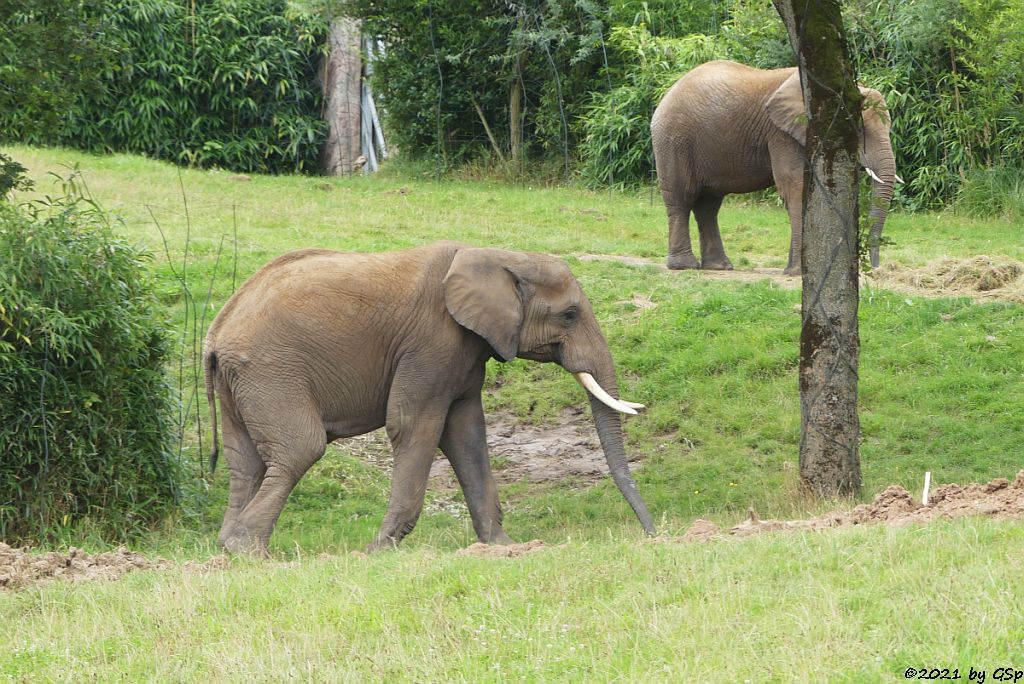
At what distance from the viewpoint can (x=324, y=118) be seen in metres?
30.7

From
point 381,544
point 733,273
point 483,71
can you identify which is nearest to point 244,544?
point 381,544

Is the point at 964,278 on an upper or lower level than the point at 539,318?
lower

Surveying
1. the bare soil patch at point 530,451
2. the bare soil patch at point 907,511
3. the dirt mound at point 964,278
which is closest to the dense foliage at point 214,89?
the bare soil patch at point 530,451

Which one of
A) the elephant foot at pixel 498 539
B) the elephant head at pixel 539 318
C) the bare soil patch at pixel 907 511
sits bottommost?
the elephant foot at pixel 498 539

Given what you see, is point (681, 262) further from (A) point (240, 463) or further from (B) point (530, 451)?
(A) point (240, 463)

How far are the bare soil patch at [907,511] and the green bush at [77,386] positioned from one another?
15.2 feet

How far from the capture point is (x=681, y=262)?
17.8 m

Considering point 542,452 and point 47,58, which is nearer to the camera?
point 47,58

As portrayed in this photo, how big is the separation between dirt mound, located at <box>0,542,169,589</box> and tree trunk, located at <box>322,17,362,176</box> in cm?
2141

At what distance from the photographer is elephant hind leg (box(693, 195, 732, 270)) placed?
1786 cm

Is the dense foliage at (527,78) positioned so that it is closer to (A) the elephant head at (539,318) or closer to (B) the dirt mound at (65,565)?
(A) the elephant head at (539,318)

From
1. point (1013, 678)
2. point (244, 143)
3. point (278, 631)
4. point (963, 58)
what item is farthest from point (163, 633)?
point (244, 143)

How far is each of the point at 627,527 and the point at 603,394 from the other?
1026mm

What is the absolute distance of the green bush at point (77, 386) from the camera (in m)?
10.5
